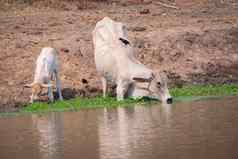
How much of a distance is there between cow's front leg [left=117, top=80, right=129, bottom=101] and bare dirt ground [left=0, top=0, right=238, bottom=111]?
1.06m

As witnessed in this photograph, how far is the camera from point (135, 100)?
20.3m

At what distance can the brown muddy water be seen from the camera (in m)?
13.7

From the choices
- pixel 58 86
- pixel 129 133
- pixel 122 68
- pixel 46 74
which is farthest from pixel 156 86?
pixel 129 133

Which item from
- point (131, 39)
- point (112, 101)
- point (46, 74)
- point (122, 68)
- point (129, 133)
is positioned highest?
point (131, 39)

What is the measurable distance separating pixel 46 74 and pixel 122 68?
1.59 m

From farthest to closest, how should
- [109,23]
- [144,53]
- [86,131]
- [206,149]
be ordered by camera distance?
[144,53]
[109,23]
[86,131]
[206,149]

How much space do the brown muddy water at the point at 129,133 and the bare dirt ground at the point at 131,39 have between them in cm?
277

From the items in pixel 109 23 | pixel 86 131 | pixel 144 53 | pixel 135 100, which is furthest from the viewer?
pixel 144 53

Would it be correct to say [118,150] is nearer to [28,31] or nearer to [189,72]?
[189,72]

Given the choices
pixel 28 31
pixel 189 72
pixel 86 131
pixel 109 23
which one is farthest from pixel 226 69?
pixel 86 131

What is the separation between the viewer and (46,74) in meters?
20.8

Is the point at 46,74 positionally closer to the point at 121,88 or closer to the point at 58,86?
the point at 58,86

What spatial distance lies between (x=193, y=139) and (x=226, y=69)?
29.6 feet

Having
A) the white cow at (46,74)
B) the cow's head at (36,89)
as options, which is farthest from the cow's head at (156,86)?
the cow's head at (36,89)
